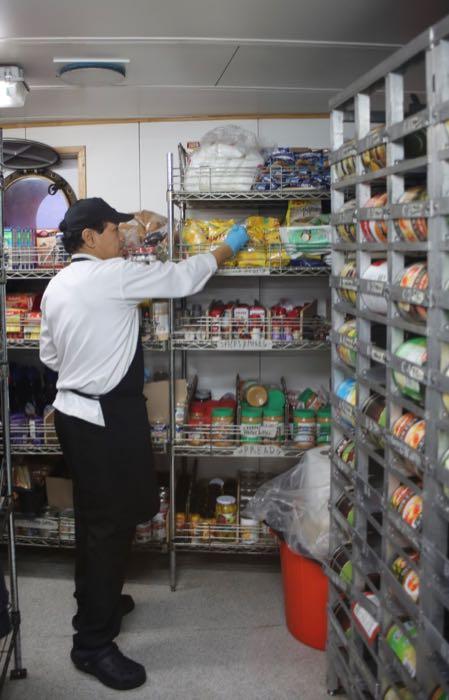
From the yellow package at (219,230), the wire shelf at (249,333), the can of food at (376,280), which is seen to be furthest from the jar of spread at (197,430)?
the can of food at (376,280)

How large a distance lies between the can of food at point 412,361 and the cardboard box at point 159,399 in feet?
5.44

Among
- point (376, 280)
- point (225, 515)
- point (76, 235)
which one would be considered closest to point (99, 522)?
point (225, 515)

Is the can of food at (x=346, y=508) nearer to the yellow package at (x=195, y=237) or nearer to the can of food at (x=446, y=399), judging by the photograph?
the can of food at (x=446, y=399)

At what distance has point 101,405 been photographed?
2.55 meters

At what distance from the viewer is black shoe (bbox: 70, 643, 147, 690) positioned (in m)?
2.46

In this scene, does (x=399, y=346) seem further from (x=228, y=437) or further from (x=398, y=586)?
(x=228, y=437)

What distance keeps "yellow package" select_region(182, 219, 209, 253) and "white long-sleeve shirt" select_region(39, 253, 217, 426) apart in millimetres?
451

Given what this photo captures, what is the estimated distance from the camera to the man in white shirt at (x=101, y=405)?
98.5 inches

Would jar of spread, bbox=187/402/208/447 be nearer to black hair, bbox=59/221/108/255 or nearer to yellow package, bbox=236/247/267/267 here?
yellow package, bbox=236/247/267/267

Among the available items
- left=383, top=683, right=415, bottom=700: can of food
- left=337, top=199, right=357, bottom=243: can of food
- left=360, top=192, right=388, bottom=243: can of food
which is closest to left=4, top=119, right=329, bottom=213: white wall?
left=337, top=199, right=357, bottom=243: can of food

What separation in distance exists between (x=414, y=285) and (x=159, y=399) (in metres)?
1.88

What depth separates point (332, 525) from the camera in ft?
7.56

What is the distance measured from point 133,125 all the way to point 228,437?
174cm

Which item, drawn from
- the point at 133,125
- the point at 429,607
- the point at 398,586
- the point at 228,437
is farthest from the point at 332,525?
the point at 133,125
